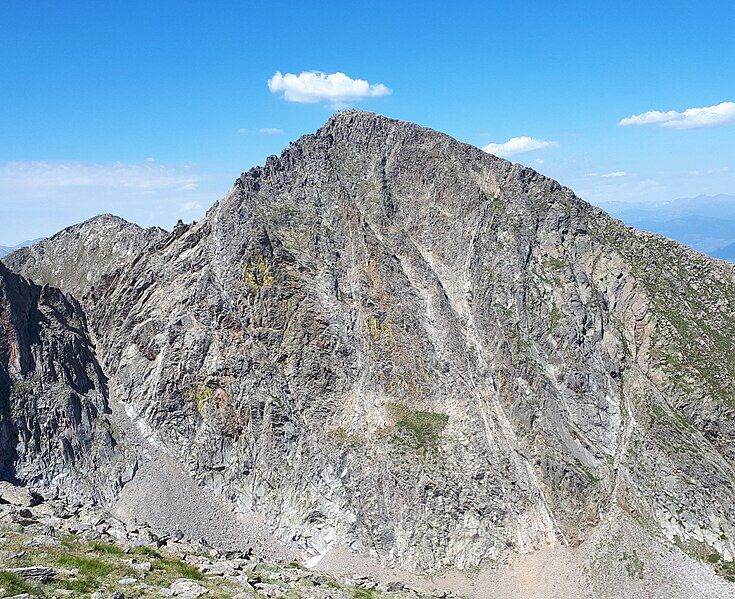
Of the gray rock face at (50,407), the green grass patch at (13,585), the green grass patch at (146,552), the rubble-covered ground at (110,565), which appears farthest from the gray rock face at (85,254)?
the green grass patch at (13,585)

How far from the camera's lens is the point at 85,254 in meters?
117

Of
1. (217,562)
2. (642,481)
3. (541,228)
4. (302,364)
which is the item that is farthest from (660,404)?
(217,562)

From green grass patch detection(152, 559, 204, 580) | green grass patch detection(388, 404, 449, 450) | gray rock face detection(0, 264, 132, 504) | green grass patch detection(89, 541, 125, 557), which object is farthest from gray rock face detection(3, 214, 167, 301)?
green grass patch detection(152, 559, 204, 580)

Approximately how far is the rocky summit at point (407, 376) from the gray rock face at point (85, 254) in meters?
0.91

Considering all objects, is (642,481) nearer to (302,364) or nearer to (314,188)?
(302,364)

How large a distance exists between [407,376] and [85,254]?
273ft

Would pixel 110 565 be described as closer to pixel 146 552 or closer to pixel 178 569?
pixel 178 569

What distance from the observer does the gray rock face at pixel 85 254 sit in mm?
111250

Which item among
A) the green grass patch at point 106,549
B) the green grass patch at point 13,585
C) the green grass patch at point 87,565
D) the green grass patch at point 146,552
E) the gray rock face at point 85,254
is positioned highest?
the gray rock face at point 85,254

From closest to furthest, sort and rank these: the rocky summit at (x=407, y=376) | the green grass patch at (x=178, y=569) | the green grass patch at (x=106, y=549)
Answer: the green grass patch at (x=178, y=569) → the green grass patch at (x=106, y=549) → the rocky summit at (x=407, y=376)

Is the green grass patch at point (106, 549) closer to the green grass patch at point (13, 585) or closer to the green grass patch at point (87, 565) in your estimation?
the green grass patch at point (87, 565)

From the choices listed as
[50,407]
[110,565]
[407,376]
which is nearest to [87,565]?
[110,565]

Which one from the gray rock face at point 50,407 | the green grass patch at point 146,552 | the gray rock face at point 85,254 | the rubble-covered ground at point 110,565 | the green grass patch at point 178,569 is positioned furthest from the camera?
the gray rock face at point 85,254

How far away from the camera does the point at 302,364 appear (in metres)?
90.6
